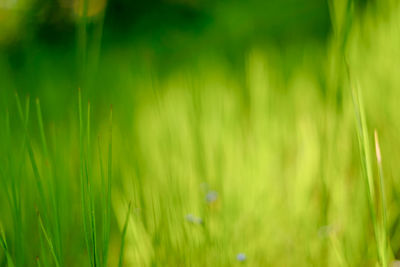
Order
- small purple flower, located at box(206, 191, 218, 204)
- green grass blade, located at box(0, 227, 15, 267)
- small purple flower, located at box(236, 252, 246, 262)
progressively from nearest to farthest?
green grass blade, located at box(0, 227, 15, 267)
small purple flower, located at box(236, 252, 246, 262)
small purple flower, located at box(206, 191, 218, 204)

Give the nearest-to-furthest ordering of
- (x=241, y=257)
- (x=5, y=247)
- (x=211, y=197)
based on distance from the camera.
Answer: (x=5, y=247) → (x=241, y=257) → (x=211, y=197)

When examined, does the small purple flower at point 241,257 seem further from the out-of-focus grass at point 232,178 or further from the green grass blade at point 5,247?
the green grass blade at point 5,247

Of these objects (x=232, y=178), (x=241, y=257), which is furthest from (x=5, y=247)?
(x=232, y=178)

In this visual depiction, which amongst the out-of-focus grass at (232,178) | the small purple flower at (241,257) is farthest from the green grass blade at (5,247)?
the small purple flower at (241,257)

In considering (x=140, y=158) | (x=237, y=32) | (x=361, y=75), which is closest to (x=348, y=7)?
(x=361, y=75)

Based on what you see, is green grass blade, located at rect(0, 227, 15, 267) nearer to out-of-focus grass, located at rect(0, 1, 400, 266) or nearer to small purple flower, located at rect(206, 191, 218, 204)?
out-of-focus grass, located at rect(0, 1, 400, 266)

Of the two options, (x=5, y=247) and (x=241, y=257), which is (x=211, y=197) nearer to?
(x=241, y=257)

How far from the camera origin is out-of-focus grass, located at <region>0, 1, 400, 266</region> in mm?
414

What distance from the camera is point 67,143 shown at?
0.80m

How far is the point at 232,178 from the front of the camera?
0.69m

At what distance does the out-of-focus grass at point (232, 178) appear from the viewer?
0.41m

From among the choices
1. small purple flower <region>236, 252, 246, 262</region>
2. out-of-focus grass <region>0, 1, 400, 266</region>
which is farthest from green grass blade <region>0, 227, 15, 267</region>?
small purple flower <region>236, 252, 246, 262</region>

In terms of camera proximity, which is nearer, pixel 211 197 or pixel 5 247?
pixel 5 247

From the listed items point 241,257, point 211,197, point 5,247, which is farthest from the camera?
point 211,197
